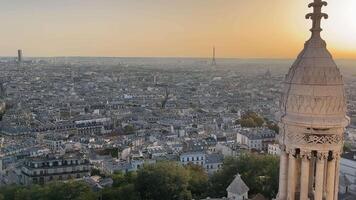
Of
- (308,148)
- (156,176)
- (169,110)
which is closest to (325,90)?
(308,148)

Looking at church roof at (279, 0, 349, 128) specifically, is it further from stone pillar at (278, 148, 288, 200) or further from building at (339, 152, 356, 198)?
building at (339, 152, 356, 198)

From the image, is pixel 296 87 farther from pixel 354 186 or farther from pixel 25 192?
pixel 354 186

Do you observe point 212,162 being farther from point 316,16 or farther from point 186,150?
point 316,16

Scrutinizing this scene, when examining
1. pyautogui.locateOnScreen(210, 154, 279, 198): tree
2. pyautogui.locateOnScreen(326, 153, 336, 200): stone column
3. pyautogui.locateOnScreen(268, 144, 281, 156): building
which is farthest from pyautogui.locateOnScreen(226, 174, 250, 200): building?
pyautogui.locateOnScreen(268, 144, 281, 156): building

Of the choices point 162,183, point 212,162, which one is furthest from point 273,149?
point 162,183

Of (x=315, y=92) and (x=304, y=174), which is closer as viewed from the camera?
(x=315, y=92)
